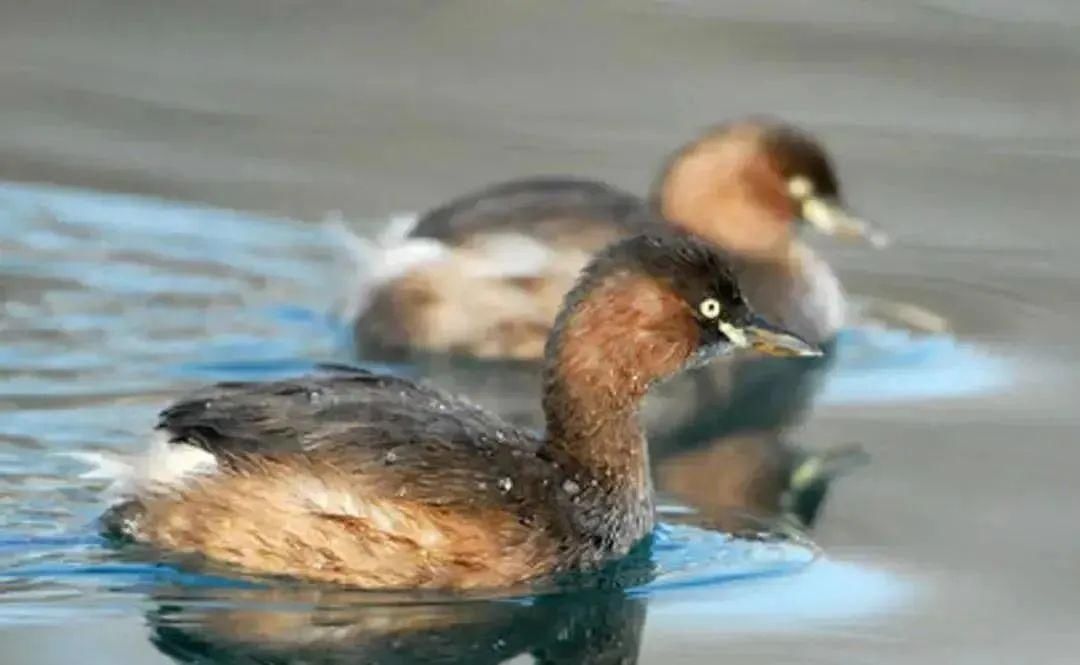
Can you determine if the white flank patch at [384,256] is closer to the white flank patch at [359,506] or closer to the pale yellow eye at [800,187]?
the pale yellow eye at [800,187]

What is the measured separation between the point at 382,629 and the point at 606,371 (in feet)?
3.13

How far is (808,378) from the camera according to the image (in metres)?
8.72

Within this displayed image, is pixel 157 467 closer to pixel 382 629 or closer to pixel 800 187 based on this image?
pixel 382 629

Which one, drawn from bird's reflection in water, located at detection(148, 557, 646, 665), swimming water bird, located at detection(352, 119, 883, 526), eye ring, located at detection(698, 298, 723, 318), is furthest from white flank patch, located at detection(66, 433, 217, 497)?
swimming water bird, located at detection(352, 119, 883, 526)

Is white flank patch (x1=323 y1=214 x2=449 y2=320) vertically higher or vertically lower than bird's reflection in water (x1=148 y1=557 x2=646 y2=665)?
higher

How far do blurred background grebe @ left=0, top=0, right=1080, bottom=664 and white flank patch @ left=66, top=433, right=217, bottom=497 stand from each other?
0.16 m

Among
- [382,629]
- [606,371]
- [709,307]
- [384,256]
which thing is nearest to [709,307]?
[709,307]

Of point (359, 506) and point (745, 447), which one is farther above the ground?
point (745, 447)

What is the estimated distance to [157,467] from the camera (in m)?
6.58

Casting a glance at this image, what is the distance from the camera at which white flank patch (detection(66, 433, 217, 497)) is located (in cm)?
651

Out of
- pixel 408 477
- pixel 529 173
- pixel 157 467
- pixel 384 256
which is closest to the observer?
pixel 408 477

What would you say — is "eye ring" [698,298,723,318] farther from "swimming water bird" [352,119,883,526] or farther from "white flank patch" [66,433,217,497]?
"white flank patch" [66,433,217,497]

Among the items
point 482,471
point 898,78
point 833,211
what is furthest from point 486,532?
point 898,78

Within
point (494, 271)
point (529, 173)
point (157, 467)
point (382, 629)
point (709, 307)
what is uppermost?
point (529, 173)
